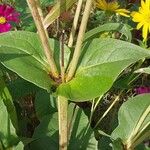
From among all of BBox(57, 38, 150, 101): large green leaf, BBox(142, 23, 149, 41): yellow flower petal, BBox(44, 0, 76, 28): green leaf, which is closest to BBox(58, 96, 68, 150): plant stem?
BBox(57, 38, 150, 101): large green leaf

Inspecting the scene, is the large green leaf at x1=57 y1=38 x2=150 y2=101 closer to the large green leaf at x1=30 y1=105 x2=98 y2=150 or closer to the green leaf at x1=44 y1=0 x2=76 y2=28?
the green leaf at x1=44 y1=0 x2=76 y2=28

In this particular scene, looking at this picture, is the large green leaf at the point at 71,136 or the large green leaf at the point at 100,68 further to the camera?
the large green leaf at the point at 71,136

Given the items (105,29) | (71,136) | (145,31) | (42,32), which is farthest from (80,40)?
(145,31)

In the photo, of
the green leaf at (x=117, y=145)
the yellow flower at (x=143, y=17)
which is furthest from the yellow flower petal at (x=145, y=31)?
the green leaf at (x=117, y=145)

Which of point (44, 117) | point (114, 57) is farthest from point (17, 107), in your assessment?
point (114, 57)

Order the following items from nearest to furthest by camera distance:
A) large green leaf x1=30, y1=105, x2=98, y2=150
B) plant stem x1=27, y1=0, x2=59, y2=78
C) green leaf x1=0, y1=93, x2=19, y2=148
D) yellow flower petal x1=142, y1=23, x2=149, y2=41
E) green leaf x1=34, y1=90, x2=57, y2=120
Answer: plant stem x1=27, y1=0, x2=59, y2=78, green leaf x1=0, y1=93, x2=19, y2=148, large green leaf x1=30, y1=105, x2=98, y2=150, green leaf x1=34, y1=90, x2=57, y2=120, yellow flower petal x1=142, y1=23, x2=149, y2=41

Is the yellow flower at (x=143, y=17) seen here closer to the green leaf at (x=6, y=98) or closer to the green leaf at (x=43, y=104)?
the green leaf at (x=43, y=104)

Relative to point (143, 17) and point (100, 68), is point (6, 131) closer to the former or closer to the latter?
point (100, 68)

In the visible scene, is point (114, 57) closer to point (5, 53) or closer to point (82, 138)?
point (5, 53)
